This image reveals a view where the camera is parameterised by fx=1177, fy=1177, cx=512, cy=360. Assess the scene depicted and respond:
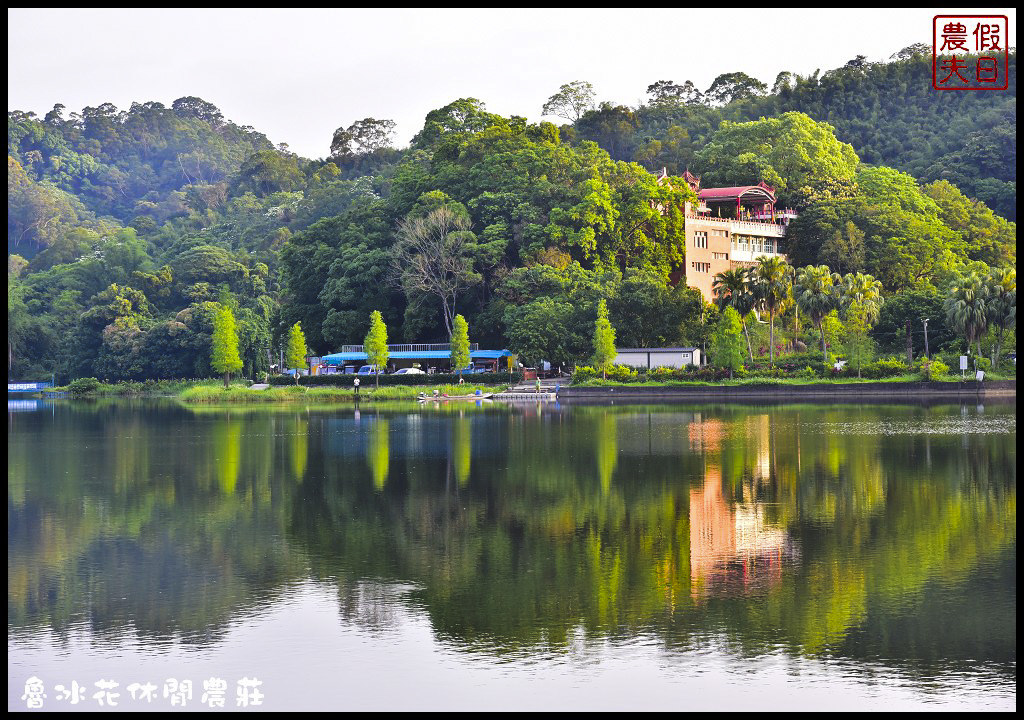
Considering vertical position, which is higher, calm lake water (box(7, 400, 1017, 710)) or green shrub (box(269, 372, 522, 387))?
green shrub (box(269, 372, 522, 387))

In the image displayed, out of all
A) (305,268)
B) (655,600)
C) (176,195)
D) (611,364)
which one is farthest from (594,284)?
(176,195)

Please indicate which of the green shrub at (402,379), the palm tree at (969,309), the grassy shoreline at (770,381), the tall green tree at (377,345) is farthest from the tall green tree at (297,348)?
→ the palm tree at (969,309)

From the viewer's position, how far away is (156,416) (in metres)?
49.3

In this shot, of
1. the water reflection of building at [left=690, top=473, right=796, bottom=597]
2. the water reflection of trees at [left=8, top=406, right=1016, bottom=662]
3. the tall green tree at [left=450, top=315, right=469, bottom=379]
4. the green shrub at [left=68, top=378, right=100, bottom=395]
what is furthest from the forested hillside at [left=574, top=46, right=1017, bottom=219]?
the water reflection of building at [left=690, top=473, right=796, bottom=597]

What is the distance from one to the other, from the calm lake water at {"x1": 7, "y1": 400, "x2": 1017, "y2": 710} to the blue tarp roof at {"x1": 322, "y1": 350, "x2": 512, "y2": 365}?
125 feet

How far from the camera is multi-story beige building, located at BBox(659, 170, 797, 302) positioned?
71.2m

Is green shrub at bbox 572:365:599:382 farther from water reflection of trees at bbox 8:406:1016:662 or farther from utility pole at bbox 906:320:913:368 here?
water reflection of trees at bbox 8:406:1016:662

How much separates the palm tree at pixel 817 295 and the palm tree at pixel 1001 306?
25.2ft

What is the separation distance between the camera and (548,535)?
17094 millimetres

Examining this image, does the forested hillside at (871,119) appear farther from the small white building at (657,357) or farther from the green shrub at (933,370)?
the green shrub at (933,370)

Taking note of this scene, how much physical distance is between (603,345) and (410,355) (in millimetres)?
14886

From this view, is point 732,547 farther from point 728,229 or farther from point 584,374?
point 728,229

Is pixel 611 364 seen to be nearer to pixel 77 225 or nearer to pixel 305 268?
pixel 305 268

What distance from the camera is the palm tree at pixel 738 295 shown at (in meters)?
61.4
